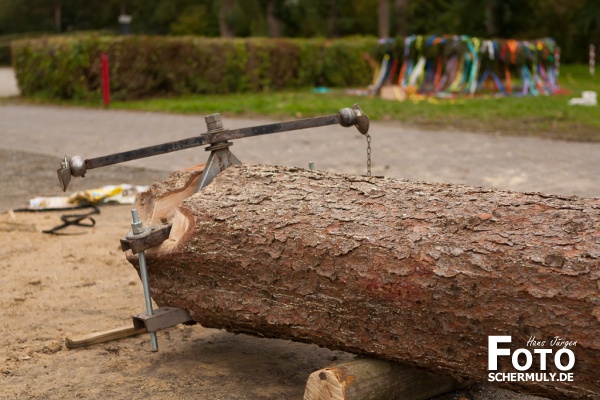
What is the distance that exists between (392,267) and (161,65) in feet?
50.5

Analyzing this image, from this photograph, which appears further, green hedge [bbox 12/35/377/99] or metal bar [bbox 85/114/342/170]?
green hedge [bbox 12/35/377/99]

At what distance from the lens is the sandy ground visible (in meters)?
3.38

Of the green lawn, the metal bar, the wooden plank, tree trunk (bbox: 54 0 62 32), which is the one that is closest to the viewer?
the metal bar

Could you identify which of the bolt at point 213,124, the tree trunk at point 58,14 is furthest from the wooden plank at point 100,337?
the tree trunk at point 58,14

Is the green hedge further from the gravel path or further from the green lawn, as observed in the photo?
the gravel path

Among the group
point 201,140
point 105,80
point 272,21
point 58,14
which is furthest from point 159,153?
point 58,14

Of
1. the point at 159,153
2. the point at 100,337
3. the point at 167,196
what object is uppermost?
the point at 159,153

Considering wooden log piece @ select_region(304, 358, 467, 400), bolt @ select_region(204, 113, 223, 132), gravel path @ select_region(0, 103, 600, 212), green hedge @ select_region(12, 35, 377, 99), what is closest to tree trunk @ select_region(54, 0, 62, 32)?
green hedge @ select_region(12, 35, 377, 99)

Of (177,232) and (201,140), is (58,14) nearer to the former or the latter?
(201,140)

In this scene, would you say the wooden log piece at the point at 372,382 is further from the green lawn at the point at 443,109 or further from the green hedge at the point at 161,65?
the green hedge at the point at 161,65

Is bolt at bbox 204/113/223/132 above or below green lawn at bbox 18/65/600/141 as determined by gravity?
above

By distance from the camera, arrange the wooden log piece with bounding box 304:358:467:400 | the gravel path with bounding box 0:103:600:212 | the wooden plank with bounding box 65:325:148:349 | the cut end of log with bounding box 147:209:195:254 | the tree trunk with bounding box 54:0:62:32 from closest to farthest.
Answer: the wooden log piece with bounding box 304:358:467:400 → the cut end of log with bounding box 147:209:195:254 → the wooden plank with bounding box 65:325:148:349 → the gravel path with bounding box 0:103:600:212 → the tree trunk with bounding box 54:0:62:32

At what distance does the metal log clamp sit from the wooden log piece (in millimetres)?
774

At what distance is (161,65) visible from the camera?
17.6 meters
